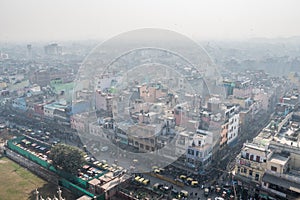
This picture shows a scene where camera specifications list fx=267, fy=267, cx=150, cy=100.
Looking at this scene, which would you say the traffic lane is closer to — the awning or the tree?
the awning

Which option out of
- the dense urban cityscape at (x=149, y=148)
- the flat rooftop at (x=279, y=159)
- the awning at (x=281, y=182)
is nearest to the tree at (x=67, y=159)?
the dense urban cityscape at (x=149, y=148)

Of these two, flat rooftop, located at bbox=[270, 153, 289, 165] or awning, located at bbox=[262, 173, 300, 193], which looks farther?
flat rooftop, located at bbox=[270, 153, 289, 165]

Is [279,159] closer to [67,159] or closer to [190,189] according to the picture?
[190,189]

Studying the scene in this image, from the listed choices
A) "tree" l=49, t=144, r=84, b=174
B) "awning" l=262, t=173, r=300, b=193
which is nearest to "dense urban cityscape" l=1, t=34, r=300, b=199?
"awning" l=262, t=173, r=300, b=193

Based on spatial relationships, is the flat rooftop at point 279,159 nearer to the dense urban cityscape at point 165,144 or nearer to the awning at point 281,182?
the dense urban cityscape at point 165,144

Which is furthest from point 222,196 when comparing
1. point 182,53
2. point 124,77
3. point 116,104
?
point 182,53

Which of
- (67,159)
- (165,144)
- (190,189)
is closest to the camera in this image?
(190,189)

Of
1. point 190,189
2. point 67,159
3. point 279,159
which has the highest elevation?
point 279,159

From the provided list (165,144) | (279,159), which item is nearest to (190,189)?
(165,144)

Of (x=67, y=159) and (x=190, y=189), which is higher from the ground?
(x=67, y=159)
